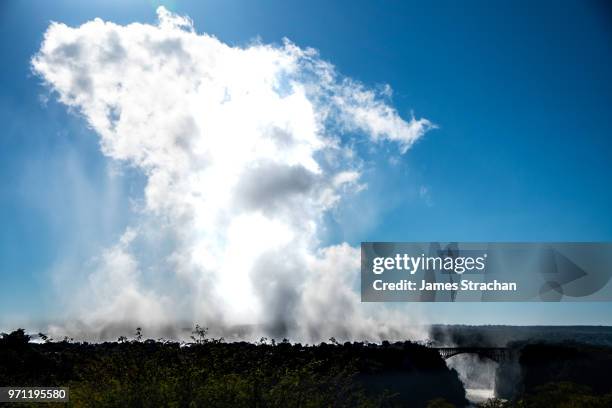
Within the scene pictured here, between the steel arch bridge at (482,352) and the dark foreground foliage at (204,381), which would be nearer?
the dark foreground foliage at (204,381)

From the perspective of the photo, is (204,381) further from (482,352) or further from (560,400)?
(482,352)

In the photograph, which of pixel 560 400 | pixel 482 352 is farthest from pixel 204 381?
pixel 482 352

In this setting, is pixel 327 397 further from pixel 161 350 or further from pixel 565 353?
pixel 565 353

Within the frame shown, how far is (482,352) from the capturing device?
8988cm

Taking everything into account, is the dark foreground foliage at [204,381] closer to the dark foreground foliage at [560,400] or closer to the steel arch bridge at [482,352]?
the dark foreground foliage at [560,400]

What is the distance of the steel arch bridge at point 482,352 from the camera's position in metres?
84.3

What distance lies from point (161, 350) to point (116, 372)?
2108 millimetres

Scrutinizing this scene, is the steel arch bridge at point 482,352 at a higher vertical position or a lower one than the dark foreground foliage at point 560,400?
higher

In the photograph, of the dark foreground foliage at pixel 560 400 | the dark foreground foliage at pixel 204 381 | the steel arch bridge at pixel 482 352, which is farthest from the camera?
the steel arch bridge at pixel 482 352

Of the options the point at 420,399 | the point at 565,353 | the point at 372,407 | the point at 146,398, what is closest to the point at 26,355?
the point at 146,398

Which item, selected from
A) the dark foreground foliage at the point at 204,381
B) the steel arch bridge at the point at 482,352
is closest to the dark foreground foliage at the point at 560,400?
the dark foreground foliage at the point at 204,381

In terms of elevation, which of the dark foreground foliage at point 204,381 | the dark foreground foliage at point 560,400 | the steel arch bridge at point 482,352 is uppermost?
the steel arch bridge at point 482,352

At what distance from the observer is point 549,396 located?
41.1m

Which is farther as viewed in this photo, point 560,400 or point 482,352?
point 482,352
